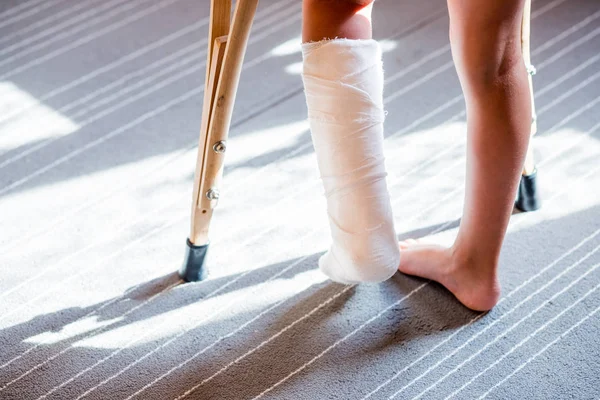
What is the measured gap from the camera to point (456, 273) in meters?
1.23

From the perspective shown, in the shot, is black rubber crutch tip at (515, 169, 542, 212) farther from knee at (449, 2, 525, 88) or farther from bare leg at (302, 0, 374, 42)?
bare leg at (302, 0, 374, 42)

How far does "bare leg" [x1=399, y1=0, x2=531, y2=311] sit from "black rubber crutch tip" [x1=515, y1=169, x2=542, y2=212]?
275mm

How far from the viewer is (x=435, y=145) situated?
162cm

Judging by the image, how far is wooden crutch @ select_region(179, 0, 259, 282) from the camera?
100 centimetres

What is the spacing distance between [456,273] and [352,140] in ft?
1.21

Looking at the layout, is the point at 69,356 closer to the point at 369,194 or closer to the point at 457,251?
the point at 369,194

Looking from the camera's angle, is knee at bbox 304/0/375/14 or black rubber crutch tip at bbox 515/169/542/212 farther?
black rubber crutch tip at bbox 515/169/542/212

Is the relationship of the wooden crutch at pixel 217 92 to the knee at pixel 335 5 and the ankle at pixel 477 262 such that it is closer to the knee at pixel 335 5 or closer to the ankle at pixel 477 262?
the knee at pixel 335 5

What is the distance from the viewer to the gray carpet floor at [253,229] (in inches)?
44.4

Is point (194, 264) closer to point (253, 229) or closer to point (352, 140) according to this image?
point (253, 229)

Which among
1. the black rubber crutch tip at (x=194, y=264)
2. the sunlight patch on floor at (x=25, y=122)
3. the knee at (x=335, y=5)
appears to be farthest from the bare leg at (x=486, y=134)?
the sunlight patch on floor at (x=25, y=122)

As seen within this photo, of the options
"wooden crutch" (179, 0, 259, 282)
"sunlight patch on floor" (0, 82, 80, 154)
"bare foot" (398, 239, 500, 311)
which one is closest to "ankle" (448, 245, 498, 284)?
"bare foot" (398, 239, 500, 311)

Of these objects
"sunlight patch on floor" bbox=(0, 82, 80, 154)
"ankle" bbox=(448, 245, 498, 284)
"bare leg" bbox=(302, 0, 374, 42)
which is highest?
"bare leg" bbox=(302, 0, 374, 42)

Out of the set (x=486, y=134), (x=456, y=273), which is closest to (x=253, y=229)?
(x=456, y=273)
